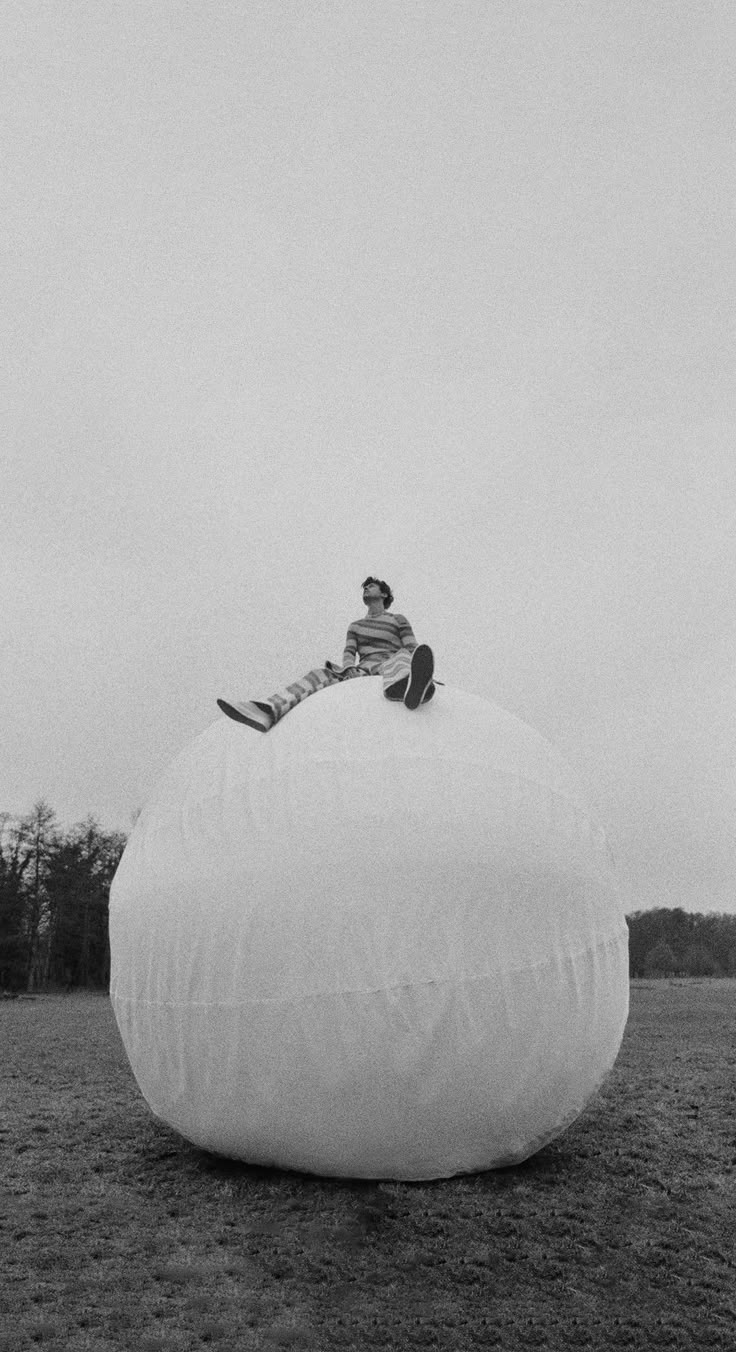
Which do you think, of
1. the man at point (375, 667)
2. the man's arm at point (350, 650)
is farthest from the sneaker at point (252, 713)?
the man's arm at point (350, 650)

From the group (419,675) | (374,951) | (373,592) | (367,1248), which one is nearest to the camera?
(367,1248)

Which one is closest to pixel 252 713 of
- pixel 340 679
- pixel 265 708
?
pixel 265 708

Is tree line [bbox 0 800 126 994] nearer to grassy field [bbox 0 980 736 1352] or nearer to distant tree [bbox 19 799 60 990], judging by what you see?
distant tree [bbox 19 799 60 990]

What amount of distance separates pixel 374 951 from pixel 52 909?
127 ft

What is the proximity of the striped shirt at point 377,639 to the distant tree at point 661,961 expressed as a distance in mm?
39056

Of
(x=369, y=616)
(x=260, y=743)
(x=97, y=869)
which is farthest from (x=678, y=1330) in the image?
(x=97, y=869)

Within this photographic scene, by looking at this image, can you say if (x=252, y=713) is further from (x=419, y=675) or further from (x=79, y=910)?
(x=79, y=910)

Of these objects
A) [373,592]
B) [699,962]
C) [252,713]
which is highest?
[373,592]

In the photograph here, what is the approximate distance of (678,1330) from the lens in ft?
17.7

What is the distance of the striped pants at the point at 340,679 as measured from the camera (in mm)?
7734

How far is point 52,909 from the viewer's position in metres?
42.2

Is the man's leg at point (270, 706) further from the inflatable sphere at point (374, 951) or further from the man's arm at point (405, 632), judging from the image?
the man's arm at point (405, 632)

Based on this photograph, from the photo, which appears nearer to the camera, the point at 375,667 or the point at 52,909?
→ the point at 375,667

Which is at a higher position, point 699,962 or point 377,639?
point 377,639
